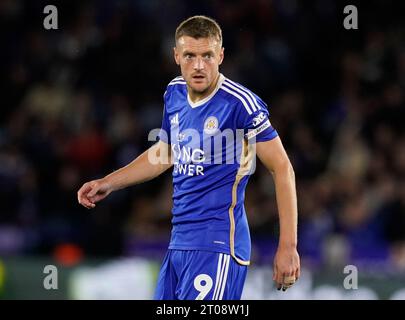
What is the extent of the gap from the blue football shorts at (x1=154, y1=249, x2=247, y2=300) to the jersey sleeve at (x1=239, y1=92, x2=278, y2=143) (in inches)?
28.6

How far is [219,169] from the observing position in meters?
5.58

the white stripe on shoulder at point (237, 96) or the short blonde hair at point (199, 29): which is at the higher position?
the short blonde hair at point (199, 29)

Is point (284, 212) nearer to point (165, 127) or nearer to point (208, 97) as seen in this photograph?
point (208, 97)

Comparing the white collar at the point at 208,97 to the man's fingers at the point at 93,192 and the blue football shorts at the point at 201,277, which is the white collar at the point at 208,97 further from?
the blue football shorts at the point at 201,277

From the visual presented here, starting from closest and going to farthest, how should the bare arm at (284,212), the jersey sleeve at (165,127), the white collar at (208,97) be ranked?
the bare arm at (284,212), the white collar at (208,97), the jersey sleeve at (165,127)

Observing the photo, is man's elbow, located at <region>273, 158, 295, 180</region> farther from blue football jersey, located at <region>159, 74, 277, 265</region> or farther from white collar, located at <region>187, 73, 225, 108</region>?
white collar, located at <region>187, 73, 225, 108</region>

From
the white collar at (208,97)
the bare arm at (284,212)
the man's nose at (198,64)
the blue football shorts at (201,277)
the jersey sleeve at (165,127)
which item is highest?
the man's nose at (198,64)

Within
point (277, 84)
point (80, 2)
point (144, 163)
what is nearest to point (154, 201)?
point (277, 84)

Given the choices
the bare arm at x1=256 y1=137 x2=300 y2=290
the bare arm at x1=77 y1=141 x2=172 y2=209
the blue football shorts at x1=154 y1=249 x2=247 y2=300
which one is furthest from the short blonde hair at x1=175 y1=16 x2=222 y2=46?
the blue football shorts at x1=154 y1=249 x2=247 y2=300

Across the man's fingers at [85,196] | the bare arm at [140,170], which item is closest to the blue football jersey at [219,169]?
the bare arm at [140,170]

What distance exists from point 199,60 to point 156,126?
21.5ft

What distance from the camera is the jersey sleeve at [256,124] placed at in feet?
18.0

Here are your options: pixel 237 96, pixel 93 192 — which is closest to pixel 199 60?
pixel 237 96
